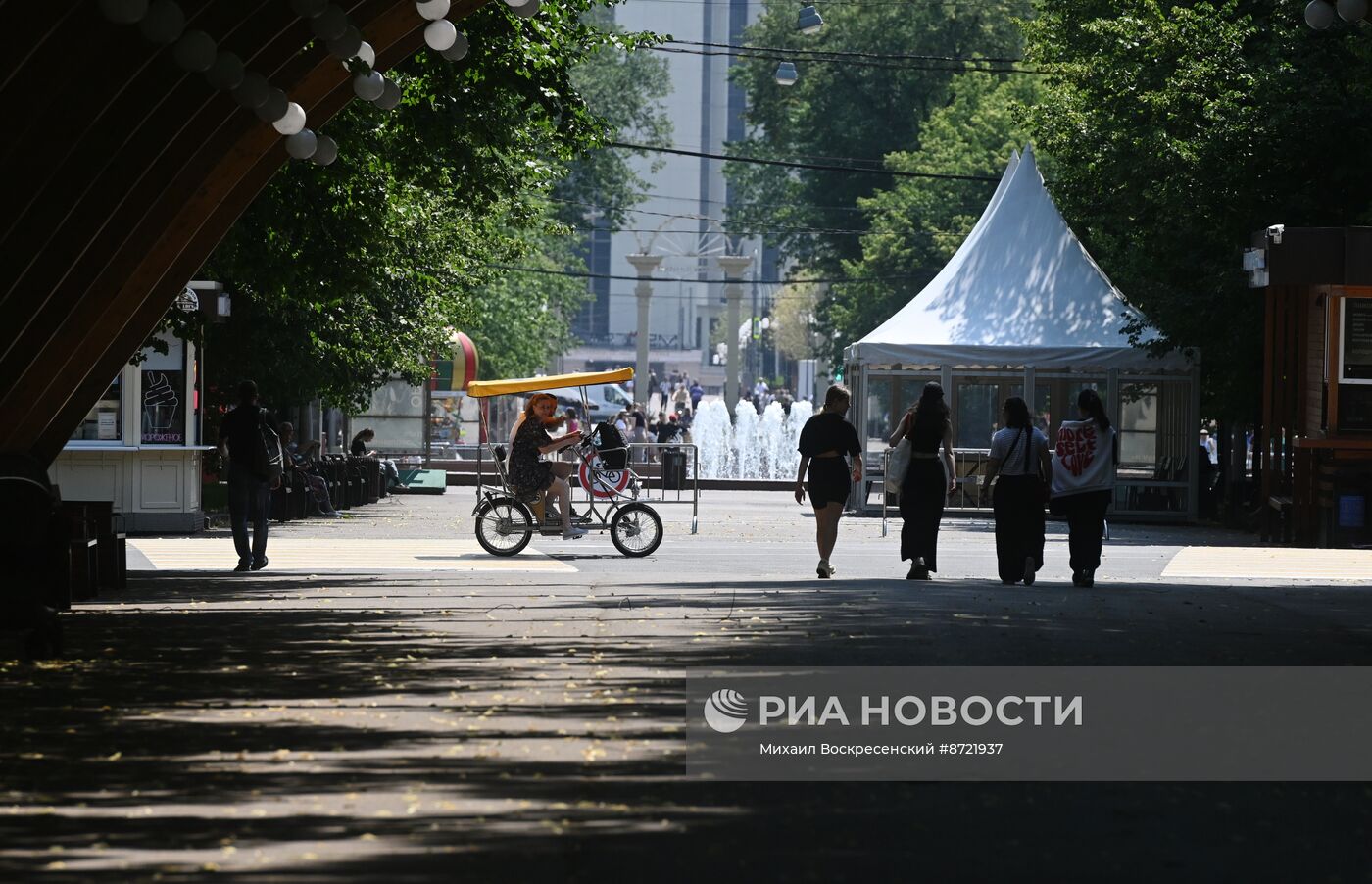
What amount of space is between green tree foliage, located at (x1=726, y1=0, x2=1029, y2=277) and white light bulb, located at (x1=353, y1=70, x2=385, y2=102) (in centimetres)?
5047

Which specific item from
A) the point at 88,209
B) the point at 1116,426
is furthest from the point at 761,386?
the point at 88,209

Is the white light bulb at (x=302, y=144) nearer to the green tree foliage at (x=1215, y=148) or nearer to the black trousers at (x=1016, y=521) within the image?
the black trousers at (x=1016, y=521)

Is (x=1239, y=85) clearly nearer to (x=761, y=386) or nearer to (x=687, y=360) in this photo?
(x=761, y=386)

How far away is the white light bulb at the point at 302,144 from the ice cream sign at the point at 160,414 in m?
10.9

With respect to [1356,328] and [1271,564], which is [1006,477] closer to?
[1271,564]

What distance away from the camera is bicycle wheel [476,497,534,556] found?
2255 centimetres

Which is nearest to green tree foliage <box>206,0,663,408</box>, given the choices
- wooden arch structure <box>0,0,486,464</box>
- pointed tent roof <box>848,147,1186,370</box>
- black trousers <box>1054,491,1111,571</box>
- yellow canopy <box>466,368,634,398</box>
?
wooden arch structure <box>0,0,486,464</box>

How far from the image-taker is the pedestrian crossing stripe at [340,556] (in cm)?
2031

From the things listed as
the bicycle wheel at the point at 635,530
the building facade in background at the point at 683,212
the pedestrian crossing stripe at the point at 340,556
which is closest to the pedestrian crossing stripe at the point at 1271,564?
the bicycle wheel at the point at 635,530

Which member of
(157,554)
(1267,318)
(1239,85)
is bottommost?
(157,554)

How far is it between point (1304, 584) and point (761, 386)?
73129 millimetres

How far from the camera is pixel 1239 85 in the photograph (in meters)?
29.9

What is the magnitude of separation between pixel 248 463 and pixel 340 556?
3031 millimetres

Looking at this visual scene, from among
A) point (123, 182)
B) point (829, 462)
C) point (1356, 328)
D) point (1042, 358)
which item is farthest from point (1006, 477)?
point (1042, 358)
